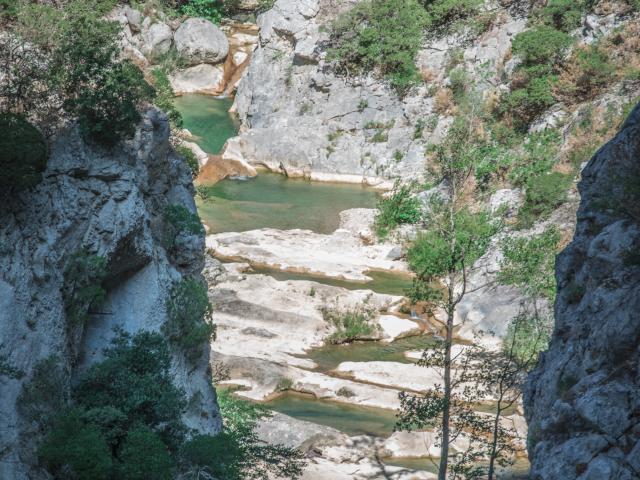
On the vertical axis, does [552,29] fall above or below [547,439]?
above

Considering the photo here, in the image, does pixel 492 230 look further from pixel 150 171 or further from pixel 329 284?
pixel 329 284

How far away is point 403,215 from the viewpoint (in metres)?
40.3

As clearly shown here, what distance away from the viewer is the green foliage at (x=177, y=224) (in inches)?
787

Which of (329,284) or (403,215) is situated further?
(403,215)

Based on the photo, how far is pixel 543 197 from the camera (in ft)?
120

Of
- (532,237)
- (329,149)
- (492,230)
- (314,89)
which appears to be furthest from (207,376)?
(314,89)

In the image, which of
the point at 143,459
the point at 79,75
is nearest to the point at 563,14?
the point at 79,75

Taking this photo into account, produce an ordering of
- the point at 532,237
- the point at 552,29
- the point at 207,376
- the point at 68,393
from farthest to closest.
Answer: the point at 552,29 < the point at 532,237 < the point at 207,376 < the point at 68,393

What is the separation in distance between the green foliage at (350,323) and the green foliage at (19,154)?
16898 mm

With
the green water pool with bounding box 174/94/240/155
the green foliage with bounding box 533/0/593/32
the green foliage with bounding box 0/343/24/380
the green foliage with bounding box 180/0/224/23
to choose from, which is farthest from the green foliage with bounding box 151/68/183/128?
the green foliage with bounding box 180/0/224/23

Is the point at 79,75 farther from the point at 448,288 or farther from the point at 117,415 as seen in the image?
the point at 448,288

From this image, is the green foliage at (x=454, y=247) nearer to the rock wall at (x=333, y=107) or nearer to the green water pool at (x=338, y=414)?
the green water pool at (x=338, y=414)

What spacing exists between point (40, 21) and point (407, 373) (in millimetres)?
16544

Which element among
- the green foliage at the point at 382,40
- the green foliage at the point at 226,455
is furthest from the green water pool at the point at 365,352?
the green foliage at the point at 382,40
